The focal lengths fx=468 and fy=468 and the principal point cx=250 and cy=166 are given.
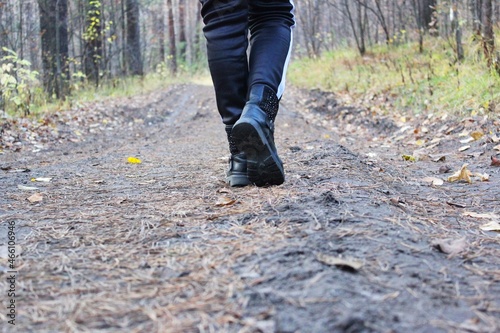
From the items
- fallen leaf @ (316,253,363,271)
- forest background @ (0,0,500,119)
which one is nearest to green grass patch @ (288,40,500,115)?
forest background @ (0,0,500,119)

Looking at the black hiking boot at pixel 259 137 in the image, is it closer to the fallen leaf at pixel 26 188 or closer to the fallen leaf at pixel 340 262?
the fallen leaf at pixel 340 262

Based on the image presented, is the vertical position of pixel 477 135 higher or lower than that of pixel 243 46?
lower

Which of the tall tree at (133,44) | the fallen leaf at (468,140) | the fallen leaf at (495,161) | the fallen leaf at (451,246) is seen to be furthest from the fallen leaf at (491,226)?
the tall tree at (133,44)

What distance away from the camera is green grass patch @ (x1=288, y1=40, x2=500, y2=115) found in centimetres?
487

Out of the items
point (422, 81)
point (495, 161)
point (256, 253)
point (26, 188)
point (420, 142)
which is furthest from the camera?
point (422, 81)

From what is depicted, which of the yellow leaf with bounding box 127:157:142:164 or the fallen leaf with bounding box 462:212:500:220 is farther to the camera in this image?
the yellow leaf with bounding box 127:157:142:164

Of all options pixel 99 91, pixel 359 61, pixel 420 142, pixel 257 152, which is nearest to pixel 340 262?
pixel 257 152

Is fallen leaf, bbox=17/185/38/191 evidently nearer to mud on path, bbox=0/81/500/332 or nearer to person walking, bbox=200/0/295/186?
mud on path, bbox=0/81/500/332

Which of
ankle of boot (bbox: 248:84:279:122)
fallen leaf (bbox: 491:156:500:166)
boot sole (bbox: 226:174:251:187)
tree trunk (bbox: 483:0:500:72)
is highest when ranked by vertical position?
tree trunk (bbox: 483:0:500:72)

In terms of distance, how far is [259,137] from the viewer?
1.96 m

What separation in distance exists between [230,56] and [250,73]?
118 mm

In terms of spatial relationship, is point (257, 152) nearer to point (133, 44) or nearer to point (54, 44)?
point (54, 44)

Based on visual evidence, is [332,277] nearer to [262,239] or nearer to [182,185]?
[262,239]

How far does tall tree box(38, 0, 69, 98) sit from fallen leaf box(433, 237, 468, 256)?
351 inches
